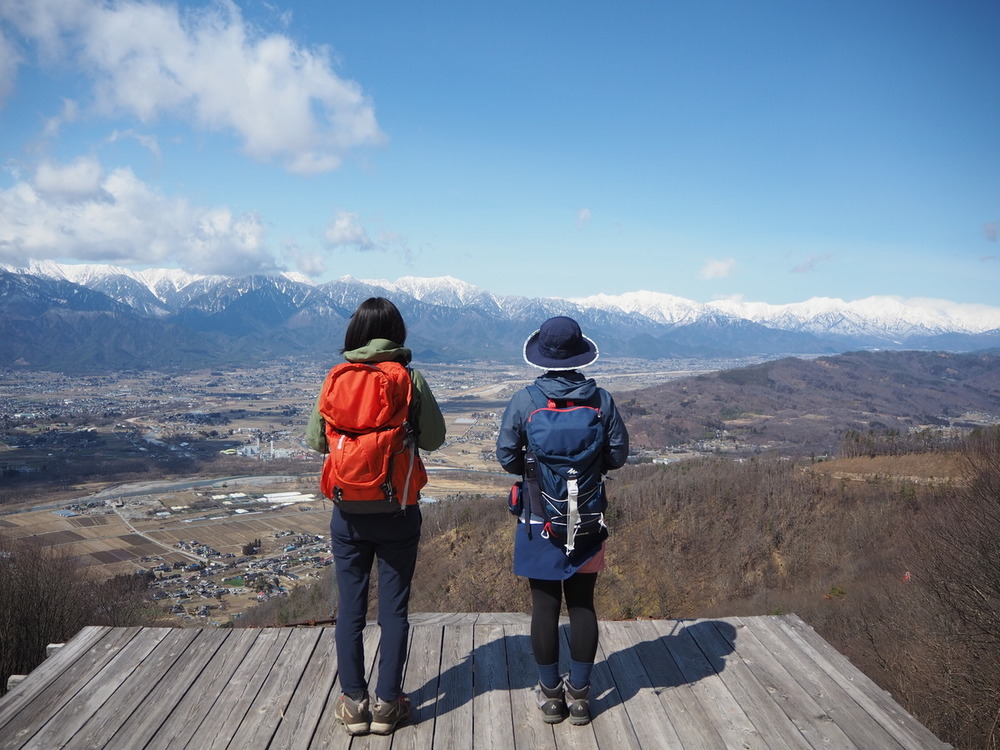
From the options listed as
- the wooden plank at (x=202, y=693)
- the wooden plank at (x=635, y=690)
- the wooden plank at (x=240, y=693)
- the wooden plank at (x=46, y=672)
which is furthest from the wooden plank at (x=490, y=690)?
the wooden plank at (x=46, y=672)

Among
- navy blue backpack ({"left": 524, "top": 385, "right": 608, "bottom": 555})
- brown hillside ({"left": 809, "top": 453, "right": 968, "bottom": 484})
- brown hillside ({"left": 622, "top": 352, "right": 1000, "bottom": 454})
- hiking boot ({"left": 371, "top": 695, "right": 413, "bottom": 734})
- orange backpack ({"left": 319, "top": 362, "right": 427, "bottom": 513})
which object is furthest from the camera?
brown hillside ({"left": 622, "top": 352, "right": 1000, "bottom": 454})

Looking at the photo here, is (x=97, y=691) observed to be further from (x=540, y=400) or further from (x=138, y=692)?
(x=540, y=400)

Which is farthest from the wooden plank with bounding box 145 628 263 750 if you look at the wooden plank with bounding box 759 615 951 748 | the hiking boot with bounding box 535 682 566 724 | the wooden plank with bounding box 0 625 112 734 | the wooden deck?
the wooden plank with bounding box 759 615 951 748

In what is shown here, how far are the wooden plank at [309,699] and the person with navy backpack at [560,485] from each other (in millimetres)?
1191

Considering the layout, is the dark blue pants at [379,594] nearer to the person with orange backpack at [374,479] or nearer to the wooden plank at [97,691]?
the person with orange backpack at [374,479]

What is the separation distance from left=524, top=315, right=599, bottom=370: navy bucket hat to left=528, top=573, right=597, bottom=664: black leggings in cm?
107

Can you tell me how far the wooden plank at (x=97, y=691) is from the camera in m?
3.01

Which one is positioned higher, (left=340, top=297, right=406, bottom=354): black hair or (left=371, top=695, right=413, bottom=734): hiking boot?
(left=340, top=297, right=406, bottom=354): black hair

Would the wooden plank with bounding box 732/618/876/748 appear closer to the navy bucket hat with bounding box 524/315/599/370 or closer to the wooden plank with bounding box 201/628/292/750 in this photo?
the navy bucket hat with bounding box 524/315/599/370

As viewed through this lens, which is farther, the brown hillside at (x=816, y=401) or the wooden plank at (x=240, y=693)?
the brown hillside at (x=816, y=401)

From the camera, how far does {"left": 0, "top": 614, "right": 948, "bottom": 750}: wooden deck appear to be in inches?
121

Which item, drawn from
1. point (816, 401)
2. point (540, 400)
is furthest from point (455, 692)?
point (816, 401)

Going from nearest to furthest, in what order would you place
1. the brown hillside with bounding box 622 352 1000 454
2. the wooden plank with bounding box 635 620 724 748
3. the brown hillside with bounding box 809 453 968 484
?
the wooden plank with bounding box 635 620 724 748, the brown hillside with bounding box 809 453 968 484, the brown hillside with bounding box 622 352 1000 454

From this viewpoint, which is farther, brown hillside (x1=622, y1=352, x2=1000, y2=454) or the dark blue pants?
brown hillside (x1=622, y1=352, x2=1000, y2=454)
